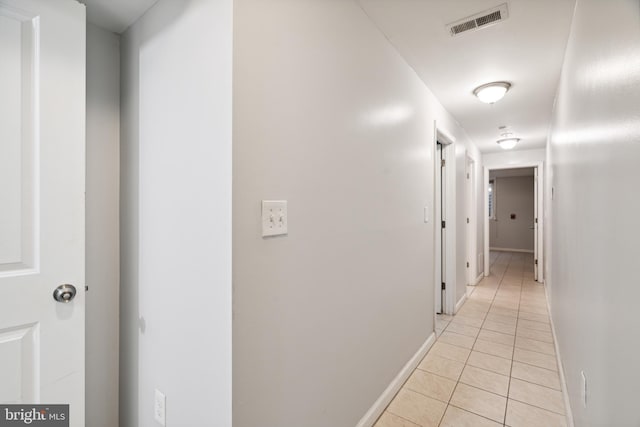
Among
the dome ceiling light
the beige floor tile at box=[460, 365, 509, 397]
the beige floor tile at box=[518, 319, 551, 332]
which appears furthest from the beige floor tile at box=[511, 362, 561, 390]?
the dome ceiling light

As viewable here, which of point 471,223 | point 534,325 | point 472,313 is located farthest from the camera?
point 471,223

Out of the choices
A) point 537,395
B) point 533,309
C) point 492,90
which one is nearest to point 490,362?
point 537,395

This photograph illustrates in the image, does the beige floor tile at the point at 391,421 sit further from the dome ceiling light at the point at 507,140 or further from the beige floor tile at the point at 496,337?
the dome ceiling light at the point at 507,140

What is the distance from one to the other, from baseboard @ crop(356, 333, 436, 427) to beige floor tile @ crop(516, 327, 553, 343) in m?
1.20

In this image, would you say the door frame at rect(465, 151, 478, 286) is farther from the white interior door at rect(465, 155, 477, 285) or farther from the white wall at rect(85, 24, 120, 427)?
the white wall at rect(85, 24, 120, 427)

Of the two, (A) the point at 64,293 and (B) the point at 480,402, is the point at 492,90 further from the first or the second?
(A) the point at 64,293

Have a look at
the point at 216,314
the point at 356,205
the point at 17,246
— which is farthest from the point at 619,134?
the point at 17,246

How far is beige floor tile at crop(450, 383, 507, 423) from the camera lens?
1.79 metres

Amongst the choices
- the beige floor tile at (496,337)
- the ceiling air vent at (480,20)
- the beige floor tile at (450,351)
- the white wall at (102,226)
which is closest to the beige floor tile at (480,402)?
the beige floor tile at (450,351)

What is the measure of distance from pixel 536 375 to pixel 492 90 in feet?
7.92

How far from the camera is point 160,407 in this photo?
1.25 m

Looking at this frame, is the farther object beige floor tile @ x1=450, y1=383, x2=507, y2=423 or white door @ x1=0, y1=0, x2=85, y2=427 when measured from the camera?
beige floor tile @ x1=450, y1=383, x2=507, y2=423

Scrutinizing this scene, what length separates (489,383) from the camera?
211 cm

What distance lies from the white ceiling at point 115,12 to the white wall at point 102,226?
0.07m
